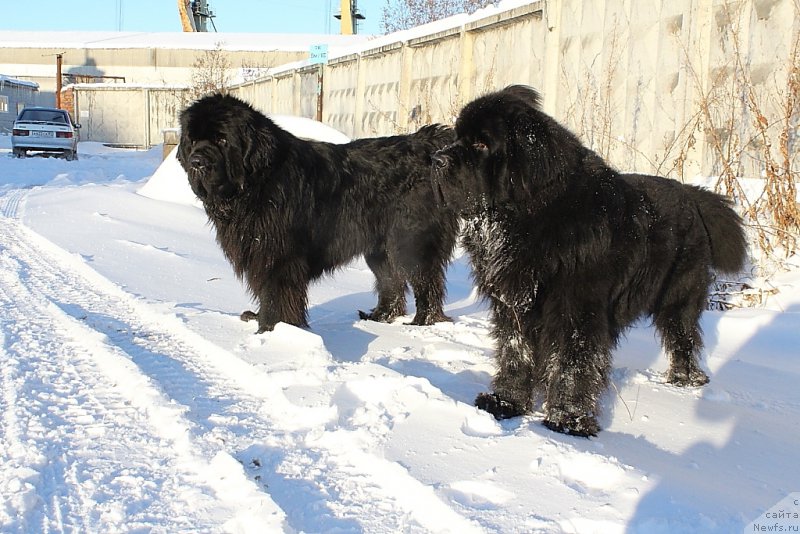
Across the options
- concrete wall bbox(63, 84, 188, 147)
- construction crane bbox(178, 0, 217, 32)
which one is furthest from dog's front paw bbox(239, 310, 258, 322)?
construction crane bbox(178, 0, 217, 32)

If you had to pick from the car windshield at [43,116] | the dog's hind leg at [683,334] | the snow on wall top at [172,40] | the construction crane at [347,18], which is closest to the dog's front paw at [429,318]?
the dog's hind leg at [683,334]


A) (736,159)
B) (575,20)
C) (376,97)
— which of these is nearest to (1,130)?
(376,97)

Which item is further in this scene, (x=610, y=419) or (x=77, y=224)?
(x=77, y=224)

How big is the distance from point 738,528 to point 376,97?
1212 centimetres

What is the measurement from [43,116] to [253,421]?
77.0 ft

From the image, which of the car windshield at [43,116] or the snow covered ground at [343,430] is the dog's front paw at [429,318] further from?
the car windshield at [43,116]

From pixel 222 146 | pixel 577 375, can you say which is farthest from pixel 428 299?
pixel 577 375

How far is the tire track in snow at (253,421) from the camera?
2449 mm

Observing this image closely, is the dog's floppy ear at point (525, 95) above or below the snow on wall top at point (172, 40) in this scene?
below

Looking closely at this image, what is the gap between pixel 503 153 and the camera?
331 centimetres

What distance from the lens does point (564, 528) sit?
231 cm

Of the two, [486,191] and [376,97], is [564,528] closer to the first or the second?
[486,191]

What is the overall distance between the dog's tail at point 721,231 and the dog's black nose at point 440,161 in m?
1.69

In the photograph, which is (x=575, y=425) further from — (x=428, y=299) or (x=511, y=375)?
(x=428, y=299)
